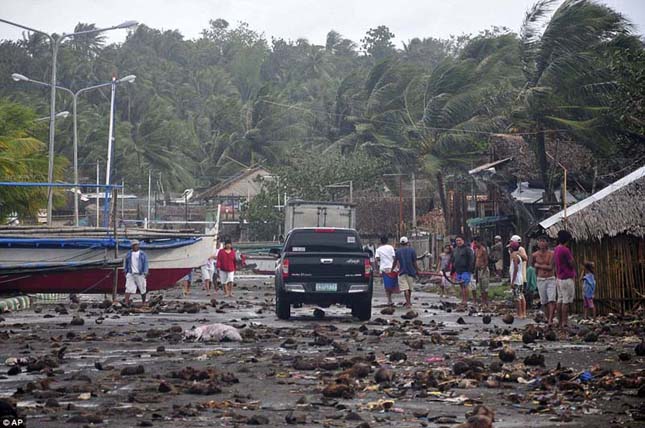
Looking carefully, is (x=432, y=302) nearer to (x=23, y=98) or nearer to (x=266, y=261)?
(x=266, y=261)

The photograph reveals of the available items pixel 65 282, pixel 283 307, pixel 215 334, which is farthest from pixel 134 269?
pixel 215 334

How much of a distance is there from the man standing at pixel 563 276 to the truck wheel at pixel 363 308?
467 cm

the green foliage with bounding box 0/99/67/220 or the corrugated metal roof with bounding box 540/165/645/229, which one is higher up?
the green foliage with bounding box 0/99/67/220

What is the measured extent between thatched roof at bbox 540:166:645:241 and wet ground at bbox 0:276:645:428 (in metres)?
2.97

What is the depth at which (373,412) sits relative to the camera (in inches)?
414

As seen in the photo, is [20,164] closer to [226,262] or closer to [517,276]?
[226,262]

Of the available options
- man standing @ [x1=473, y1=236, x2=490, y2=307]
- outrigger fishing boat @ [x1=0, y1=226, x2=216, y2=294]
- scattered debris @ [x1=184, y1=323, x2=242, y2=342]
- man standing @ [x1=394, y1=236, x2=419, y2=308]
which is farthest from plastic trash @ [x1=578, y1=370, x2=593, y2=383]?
man standing @ [x1=473, y1=236, x2=490, y2=307]

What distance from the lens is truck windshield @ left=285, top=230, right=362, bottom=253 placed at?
80.0 ft

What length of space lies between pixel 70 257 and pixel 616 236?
14.2m

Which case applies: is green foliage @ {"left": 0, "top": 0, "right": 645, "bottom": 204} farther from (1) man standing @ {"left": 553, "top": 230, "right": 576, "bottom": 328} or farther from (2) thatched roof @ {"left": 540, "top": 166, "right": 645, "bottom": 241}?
(1) man standing @ {"left": 553, "top": 230, "right": 576, "bottom": 328}

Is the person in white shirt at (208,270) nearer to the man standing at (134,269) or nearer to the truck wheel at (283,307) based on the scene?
the man standing at (134,269)

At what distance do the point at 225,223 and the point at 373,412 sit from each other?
6018 centimetres

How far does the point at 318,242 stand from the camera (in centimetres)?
2442

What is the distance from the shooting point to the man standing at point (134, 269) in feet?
92.4
